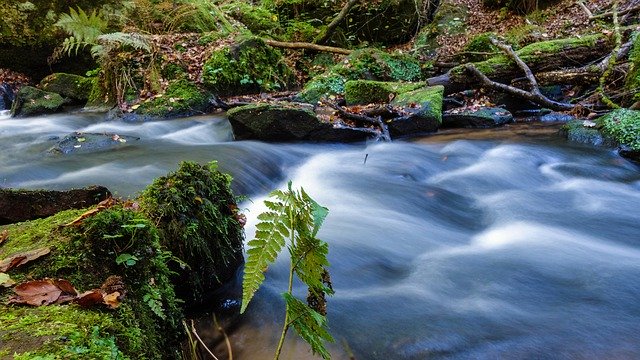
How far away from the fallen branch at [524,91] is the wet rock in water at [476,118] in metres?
0.56

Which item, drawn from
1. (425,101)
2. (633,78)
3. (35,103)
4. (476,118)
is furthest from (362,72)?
(35,103)

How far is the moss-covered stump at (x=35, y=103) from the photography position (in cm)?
912

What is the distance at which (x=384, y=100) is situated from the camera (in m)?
8.47

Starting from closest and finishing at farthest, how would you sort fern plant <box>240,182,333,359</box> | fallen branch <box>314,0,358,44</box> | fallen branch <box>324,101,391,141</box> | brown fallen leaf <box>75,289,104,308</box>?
1. fern plant <box>240,182,333,359</box>
2. brown fallen leaf <box>75,289,104,308</box>
3. fallen branch <box>324,101,391,141</box>
4. fallen branch <box>314,0,358,44</box>

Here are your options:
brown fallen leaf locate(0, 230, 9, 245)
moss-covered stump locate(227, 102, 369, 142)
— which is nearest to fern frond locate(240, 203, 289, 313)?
brown fallen leaf locate(0, 230, 9, 245)

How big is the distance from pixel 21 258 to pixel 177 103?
7562mm

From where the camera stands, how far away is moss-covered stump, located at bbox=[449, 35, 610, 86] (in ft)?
29.3

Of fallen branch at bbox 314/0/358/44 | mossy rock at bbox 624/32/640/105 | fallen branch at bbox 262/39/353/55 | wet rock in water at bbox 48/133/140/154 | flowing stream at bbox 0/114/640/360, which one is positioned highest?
fallen branch at bbox 314/0/358/44

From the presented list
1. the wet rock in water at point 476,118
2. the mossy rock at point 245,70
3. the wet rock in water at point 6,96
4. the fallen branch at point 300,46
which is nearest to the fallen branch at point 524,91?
the wet rock in water at point 476,118

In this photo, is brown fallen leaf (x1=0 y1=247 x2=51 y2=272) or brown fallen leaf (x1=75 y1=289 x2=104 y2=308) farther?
brown fallen leaf (x1=0 y1=247 x2=51 y2=272)

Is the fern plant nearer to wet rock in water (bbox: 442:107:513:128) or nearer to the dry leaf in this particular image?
the dry leaf

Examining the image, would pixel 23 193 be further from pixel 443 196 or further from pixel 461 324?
pixel 443 196

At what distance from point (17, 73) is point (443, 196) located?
11195 millimetres

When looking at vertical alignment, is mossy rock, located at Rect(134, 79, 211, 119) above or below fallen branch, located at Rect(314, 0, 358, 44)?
below
